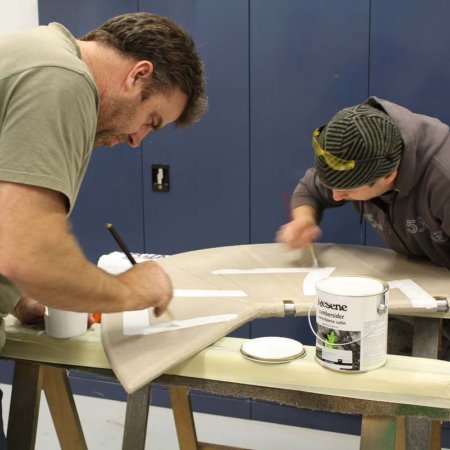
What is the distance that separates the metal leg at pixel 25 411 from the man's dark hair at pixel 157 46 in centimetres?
68

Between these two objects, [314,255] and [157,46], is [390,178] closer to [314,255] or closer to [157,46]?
[314,255]

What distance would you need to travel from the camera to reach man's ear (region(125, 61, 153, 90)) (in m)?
1.19

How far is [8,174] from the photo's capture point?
919mm

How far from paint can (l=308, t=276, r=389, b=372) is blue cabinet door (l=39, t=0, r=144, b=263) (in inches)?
66.3

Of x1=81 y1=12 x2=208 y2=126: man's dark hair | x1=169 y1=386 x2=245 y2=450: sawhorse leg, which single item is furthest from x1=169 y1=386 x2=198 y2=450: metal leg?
x1=81 y1=12 x2=208 y2=126: man's dark hair

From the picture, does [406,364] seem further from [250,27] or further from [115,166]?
[115,166]

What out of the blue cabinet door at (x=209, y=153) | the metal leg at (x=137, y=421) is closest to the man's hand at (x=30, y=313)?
the metal leg at (x=137, y=421)

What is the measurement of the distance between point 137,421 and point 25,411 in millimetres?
257

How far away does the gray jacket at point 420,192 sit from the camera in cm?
159

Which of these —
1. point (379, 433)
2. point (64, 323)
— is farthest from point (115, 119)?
point (379, 433)

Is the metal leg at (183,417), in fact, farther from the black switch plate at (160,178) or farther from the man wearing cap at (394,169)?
the black switch plate at (160,178)

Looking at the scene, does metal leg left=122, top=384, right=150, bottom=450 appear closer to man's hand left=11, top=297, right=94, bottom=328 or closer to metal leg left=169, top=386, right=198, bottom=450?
man's hand left=11, top=297, right=94, bottom=328

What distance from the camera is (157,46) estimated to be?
121 centimetres

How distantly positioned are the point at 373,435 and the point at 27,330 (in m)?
0.77
